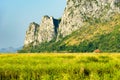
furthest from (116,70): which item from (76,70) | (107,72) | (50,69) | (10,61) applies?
(10,61)

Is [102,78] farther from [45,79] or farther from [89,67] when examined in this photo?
[45,79]

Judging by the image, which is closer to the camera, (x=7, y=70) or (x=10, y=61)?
(x=7, y=70)

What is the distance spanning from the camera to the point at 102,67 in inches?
1061

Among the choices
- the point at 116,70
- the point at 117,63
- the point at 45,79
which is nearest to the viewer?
the point at 45,79

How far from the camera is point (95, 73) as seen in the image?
84.7ft

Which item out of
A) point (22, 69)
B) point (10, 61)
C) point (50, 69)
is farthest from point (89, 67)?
point (10, 61)

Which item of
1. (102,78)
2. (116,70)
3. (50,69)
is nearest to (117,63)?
(116,70)

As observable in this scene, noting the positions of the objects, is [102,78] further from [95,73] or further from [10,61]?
[10,61]

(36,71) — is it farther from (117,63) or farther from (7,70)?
(117,63)

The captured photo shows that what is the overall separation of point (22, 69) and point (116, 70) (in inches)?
281

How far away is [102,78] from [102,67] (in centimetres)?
182

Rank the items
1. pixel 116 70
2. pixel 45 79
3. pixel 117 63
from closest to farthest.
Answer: pixel 45 79, pixel 116 70, pixel 117 63

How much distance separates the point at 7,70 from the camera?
84.9ft

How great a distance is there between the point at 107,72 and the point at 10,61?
343 inches
